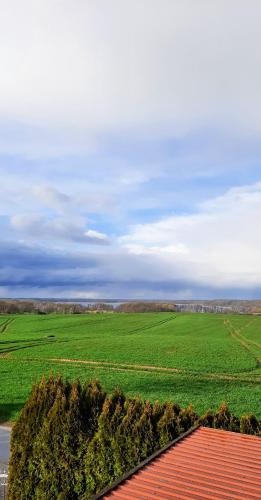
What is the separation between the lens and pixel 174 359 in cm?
4422

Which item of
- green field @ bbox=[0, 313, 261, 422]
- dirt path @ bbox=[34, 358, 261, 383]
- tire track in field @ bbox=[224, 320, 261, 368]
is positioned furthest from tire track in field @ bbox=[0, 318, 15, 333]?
tire track in field @ bbox=[224, 320, 261, 368]

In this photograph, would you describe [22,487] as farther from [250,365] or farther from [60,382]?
[250,365]

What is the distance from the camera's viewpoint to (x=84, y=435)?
1195 centimetres

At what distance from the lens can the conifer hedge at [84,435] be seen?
11.2m

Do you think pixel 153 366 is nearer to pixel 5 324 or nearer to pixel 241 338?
pixel 241 338

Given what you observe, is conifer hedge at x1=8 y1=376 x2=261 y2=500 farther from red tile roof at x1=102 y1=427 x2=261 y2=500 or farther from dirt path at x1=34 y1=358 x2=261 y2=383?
dirt path at x1=34 y1=358 x2=261 y2=383

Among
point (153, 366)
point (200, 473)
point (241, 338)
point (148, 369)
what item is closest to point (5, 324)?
point (241, 338)

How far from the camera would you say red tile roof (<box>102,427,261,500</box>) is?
7.23 meters

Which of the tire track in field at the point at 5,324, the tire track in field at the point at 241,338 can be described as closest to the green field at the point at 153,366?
the tire track in field at the point at 241,338

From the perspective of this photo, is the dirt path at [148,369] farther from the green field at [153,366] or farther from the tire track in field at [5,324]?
the tire track in field at [5,324]

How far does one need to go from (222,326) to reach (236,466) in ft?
274

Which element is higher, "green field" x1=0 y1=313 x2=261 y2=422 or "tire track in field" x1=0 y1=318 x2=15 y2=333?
"green field" x1=0 y1=313 x2=261 y2=422

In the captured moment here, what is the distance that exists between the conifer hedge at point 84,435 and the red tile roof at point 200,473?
1.60 m

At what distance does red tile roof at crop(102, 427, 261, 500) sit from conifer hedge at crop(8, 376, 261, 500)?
1.60 metres
